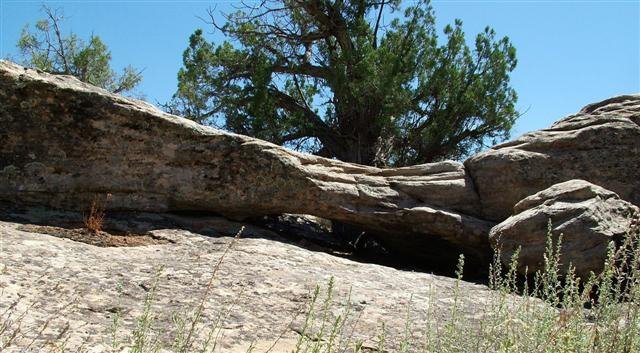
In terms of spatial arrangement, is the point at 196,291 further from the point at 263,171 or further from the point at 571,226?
the point at 571,226

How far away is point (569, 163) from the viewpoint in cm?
784

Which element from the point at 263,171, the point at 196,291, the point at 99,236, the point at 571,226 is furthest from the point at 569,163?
the point at 99,236

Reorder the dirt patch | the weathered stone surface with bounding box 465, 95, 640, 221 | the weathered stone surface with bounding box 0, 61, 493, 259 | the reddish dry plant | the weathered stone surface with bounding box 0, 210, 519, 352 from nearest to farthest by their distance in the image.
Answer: the weathered stone surface with bounding box 0, 210, 519, 352
the dirt patch
the reddish dry plant
the weathered stone surface with bounding box 0, 61, 493, 259
the weathered stone surface with bounding box 465, 95, 640, 221

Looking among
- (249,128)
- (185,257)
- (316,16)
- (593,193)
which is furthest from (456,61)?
(185,257)

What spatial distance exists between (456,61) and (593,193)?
20.4ft

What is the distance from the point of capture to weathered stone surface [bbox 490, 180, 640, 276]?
20.8 feet

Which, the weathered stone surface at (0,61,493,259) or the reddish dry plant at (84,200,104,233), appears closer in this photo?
the reddish dry plant at (84,200,104,233)

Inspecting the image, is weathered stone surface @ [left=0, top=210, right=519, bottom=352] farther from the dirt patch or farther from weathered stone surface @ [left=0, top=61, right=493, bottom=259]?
weathered stone surface @ [left=0, top=61, right=493, bottom=259]

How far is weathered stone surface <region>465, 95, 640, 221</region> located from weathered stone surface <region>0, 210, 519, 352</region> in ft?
5.62

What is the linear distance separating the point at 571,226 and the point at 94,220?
4.90 meters

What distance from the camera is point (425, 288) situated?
620 centimetres

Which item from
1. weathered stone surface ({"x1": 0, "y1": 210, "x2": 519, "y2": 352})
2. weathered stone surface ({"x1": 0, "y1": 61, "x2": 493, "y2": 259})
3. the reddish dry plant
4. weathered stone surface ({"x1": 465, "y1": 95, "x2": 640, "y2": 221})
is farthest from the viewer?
weathered stone surface ({"x1": 465, "y1": 95, "x2": 640, "y2": 221})

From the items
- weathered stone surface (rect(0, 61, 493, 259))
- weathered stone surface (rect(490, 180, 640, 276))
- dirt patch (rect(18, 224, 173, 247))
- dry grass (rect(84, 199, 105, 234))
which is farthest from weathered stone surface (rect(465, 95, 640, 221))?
dry grass (rect(84, 199, 105, 234))

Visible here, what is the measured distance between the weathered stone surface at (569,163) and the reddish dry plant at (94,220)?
4.60 m
